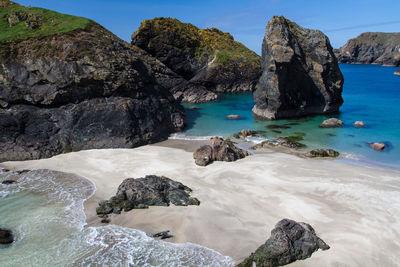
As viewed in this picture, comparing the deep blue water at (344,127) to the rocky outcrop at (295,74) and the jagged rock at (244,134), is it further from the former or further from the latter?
the rocky outcrop at (295,74)

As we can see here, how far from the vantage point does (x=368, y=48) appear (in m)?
173

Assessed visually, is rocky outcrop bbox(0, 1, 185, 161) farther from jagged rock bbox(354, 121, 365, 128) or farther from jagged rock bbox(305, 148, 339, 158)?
jagged rock bbox(354, 121, 365, 128)

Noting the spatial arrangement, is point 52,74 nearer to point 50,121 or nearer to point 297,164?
point 50,121

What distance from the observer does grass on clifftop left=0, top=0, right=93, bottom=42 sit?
2544 centimetres

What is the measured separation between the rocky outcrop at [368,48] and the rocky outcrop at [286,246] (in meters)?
180

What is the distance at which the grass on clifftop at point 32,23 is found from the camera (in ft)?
83.5

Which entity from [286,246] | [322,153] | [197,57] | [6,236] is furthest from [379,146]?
[197,57]

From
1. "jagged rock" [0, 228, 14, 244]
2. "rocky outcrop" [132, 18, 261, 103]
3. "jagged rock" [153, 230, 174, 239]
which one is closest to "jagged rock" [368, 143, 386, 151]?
"jagged rock" [153, 230, 174, 239]

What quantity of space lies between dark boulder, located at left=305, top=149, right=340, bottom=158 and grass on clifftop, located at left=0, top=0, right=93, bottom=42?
21.9 m

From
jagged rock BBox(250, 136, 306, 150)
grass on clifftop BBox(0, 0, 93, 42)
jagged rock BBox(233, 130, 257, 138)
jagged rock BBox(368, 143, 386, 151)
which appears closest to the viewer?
jagged rock BBox(368, 143, 386, 151)

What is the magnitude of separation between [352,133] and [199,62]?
3735cm

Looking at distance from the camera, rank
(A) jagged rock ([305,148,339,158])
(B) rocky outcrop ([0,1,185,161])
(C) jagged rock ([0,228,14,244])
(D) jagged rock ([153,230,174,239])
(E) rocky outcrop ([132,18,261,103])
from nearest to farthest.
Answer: (C) jagged rock ([0,228,14,244]), (D) jagged rock ([153,230,174,239]), (B) rocky outcrop ([0,1,185,161]), (A) jagged rock ([305,148,339,158]), (E) rocky outcrop ([132,18,261,103])

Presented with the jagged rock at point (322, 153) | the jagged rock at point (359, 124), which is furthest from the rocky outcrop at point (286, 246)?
the jagged rock at point (359, 124)

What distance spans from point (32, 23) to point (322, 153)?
26.7 m
